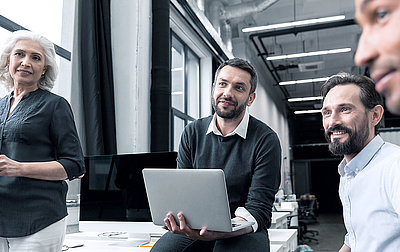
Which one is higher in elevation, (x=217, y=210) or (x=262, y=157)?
(x=262, y=157)

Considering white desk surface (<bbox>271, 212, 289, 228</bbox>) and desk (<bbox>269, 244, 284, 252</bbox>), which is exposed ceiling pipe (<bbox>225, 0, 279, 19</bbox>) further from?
desk (<bbox>269, 244, 284, 252</bbox>)

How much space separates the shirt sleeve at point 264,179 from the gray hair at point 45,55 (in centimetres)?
92

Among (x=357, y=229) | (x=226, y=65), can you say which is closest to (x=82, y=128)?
(x=226, y=65)

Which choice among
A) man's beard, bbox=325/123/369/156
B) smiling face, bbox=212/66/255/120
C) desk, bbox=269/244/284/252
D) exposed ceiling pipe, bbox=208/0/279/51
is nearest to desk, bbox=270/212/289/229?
desk, bbox=269/244/284/252

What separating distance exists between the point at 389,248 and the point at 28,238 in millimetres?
1207

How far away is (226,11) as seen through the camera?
6535mm

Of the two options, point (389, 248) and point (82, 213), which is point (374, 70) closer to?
point (389, 248)

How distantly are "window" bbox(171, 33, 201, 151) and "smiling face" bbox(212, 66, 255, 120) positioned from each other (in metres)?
3.18

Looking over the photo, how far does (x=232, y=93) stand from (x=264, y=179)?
0.41 meters

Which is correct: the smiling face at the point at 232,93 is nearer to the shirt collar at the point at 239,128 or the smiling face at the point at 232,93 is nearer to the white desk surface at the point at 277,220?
the shirt collar at the point at 239,128

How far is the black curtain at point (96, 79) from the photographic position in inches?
119

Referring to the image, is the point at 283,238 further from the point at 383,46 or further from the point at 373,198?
the point at 383,46

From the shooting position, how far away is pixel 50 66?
151cm

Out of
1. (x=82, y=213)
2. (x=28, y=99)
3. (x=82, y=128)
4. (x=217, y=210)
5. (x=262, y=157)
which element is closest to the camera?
(x=217, y=210)
